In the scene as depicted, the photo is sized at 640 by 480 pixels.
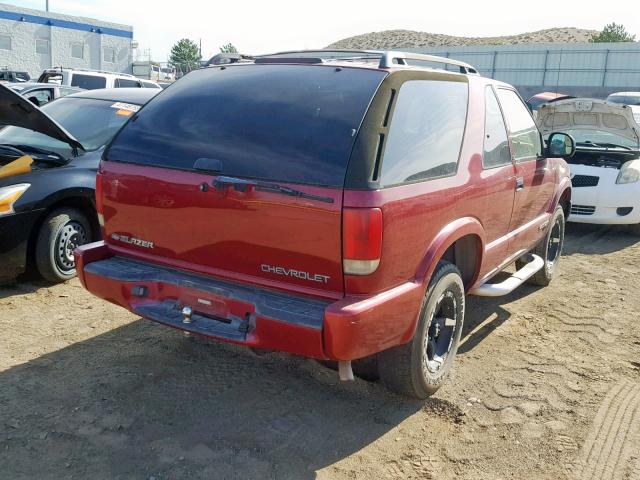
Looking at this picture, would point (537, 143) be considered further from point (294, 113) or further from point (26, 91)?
point (26, 91)

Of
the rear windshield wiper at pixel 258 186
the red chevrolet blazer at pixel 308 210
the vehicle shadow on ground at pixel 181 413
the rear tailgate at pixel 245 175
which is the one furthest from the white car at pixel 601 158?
the rear windshield wiper at pixel 258 186

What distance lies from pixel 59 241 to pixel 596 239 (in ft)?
21.3

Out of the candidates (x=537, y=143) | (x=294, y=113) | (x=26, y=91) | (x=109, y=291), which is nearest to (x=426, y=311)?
(x=294, y=113)

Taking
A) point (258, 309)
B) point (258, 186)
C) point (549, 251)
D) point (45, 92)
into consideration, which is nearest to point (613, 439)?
point (258, 309)

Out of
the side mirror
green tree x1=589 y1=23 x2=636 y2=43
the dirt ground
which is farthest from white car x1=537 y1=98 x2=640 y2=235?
green tree x1=589 y1=23 x2=636 y2=43

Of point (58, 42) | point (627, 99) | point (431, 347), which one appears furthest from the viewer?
point (58, 42)

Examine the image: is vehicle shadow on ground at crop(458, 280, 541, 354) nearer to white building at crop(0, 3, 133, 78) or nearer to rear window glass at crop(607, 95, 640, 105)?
rear window glass at crop(607, 95, 640, 105)

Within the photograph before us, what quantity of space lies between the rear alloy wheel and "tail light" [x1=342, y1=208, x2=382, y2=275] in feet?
10.4

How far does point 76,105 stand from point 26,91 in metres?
5.41

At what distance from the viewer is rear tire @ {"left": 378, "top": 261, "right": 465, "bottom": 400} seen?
132 inches

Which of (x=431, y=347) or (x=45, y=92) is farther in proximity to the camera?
(x=45, y=92)

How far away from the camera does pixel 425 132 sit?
3371 mm

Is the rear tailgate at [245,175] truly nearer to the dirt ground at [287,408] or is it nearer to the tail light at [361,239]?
the tail light at [361,239]

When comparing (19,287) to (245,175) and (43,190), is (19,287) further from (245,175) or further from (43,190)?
(245,175)
